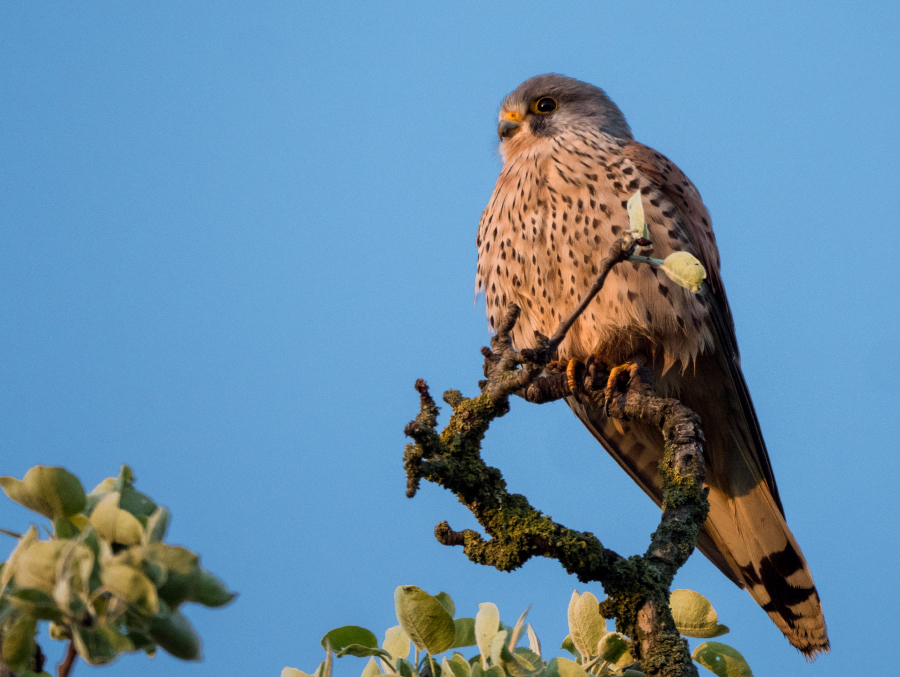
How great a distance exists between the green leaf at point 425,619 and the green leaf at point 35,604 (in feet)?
2.60

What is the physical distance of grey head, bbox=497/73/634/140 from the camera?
4324mm

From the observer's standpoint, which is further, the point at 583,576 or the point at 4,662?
the point at 583,576

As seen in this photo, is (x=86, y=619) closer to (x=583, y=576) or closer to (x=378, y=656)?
(x=378, y=656)

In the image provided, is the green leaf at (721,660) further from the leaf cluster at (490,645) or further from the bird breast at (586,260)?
the bird breast at (586,260)

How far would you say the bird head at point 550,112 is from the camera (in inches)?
168

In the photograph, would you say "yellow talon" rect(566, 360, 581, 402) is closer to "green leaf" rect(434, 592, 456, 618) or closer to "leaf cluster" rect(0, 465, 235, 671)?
"green leaf" rect(434, 592, 456, 618)

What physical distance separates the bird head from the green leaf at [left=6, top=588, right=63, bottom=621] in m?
3.57

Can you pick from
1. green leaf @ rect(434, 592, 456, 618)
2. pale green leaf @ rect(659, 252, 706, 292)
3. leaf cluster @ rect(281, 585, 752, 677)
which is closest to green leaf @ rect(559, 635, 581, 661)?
leaf cluster @ rect(281, 585, 752, 677)

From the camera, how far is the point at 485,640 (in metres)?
1.49

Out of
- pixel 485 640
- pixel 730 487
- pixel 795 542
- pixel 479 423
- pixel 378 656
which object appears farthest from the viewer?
pixel 730 487

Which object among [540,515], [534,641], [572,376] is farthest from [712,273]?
[534,641]

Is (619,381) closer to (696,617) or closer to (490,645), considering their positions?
(696,617)

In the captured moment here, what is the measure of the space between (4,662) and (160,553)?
20 cm

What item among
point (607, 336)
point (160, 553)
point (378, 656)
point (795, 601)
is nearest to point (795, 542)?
point (795, 601)
